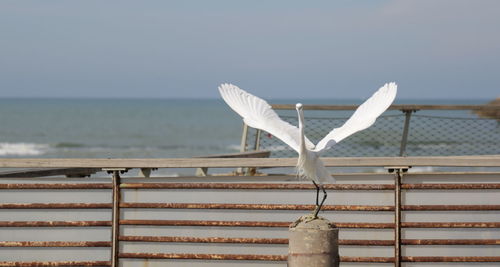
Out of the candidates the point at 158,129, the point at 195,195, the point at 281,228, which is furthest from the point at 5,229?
the point at 158,129

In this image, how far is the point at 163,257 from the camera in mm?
7023

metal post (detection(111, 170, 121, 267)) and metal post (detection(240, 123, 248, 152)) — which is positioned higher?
metal post (detection(240, 123, 248, 152))

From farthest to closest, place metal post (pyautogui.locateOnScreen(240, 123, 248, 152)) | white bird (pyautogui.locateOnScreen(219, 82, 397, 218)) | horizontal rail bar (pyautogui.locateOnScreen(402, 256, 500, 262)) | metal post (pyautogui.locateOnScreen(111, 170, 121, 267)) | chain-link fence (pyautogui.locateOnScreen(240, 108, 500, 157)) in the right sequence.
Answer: chain-link fence (pyautogui.locateOnScreen(240, 108, 500, 157)) < metal post (pyautogui.locateOnScreen(240, 123, 248, 152)) < metal post (pyautogui.locateOnScreen(111, 170, 121, 267)) < horizontal rail bar (pyautogui.locateOnScreen(402, 256, 500, 262)) < white bird (pyautogui.locateOnScreen(219, 82, 397, 218))

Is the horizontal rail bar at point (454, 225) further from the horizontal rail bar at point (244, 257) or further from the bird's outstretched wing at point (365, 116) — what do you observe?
the bird's outstretched wing at point (365, 116)

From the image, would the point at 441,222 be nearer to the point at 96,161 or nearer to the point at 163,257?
the point at 163,257

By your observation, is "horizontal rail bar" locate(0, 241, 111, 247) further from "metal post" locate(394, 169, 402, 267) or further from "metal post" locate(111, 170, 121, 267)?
"metal post" locate(394, 169, 402, 267)

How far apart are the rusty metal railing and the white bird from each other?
1.91ft

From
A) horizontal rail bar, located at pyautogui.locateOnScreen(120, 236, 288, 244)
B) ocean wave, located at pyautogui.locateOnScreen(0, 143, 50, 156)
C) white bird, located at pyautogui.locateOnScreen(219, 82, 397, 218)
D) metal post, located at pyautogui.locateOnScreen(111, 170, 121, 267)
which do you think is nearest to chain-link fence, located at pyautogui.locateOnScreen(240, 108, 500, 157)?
horizontal rail bar, located at pyautogui.locateOnScreen(120, 236, 288, 244)


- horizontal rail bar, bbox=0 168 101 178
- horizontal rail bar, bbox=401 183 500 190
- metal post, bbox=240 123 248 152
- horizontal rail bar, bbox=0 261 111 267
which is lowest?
horizontal rail bar, bbox=0 261 111 267

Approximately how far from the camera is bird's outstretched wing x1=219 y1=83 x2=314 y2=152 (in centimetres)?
635

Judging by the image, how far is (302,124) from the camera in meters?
5.86

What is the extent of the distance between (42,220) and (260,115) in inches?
71.9

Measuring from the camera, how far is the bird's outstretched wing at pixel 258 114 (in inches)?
250

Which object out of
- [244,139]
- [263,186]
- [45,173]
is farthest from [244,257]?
[244,139]
